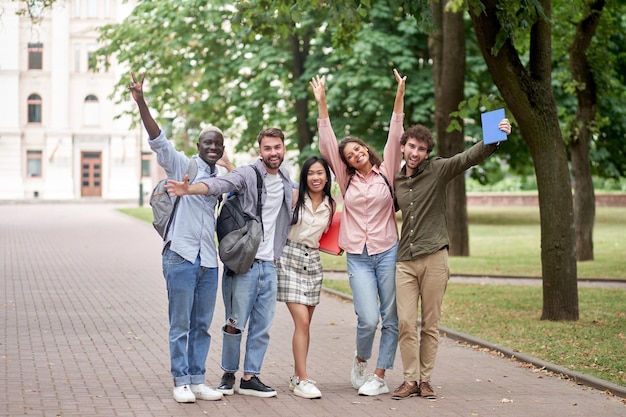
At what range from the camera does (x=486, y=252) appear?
2575cm

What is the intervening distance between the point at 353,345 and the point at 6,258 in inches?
521

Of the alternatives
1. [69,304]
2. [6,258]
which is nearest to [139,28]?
[6,258]

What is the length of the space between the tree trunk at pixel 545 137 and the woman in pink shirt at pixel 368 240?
13.5 ft

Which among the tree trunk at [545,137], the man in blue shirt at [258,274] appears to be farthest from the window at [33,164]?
the man in blue shirt at [258,274]

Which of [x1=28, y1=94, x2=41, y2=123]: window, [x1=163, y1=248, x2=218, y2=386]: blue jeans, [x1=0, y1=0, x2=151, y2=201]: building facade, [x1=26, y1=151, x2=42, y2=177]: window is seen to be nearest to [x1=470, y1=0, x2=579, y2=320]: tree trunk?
[x1=163, y1=248, x2=218, y2=386]: blue jeans

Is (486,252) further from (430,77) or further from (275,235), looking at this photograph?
(275,235)

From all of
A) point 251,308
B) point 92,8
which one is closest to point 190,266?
point 251,308

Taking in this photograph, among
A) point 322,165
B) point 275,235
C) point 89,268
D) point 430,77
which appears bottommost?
point 89,268

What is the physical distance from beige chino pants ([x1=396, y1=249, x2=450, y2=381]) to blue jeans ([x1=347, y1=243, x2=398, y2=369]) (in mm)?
78

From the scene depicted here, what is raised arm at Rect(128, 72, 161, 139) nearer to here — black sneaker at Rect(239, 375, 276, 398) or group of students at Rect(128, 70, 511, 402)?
group of students at Rect(128, 70, 511, 402)

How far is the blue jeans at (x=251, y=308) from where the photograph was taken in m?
7.84

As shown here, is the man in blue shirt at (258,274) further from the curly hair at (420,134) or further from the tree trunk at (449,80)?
the tree trunk at (449,80)

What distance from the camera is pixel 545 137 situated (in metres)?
12.1

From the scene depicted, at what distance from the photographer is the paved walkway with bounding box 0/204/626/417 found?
7.69 meters
